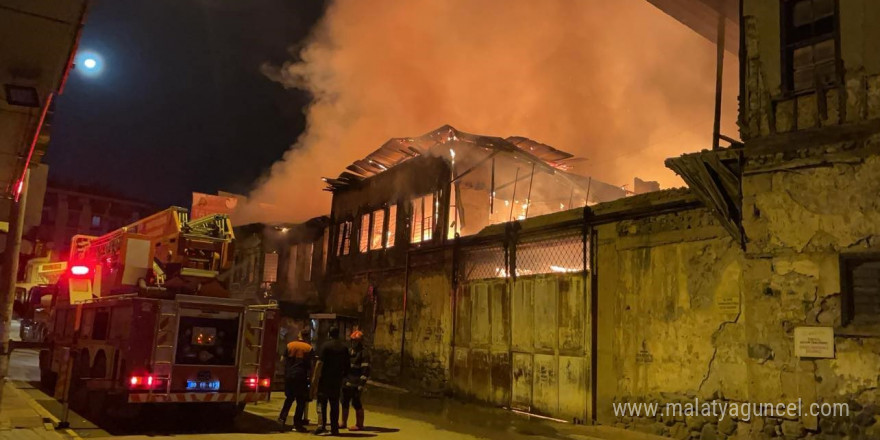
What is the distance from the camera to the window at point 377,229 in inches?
725

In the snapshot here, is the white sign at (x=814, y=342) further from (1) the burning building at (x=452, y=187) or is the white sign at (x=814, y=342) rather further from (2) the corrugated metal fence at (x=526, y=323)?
(1) the burning building at (x=452, y=187)

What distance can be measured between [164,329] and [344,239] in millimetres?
11373

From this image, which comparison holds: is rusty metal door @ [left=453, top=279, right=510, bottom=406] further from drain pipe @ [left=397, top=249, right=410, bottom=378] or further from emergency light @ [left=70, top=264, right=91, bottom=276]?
emergency light @ [left=70, top=264, right=91, bottom=276]

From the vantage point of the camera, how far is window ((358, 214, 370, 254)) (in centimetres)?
1901

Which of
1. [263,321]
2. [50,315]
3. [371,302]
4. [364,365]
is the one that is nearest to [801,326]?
[364,365]

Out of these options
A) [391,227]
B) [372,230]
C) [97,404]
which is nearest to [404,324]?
[391,227]

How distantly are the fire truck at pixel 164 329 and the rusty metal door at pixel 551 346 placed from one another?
16.3 ft

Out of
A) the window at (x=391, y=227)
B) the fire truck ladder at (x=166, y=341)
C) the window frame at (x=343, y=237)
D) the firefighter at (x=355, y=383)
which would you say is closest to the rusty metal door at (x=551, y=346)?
the firefighter at (x=355, y=383)

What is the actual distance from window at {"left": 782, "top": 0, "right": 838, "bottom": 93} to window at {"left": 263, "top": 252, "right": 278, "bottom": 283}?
75.3 feet

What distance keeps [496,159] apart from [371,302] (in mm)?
5552

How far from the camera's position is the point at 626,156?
23297mm

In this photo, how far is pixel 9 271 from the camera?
8.42 m

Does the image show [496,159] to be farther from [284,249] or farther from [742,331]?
[284,249]

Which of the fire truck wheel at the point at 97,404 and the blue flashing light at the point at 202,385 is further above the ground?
the blue flashing light at the point at 202,385
